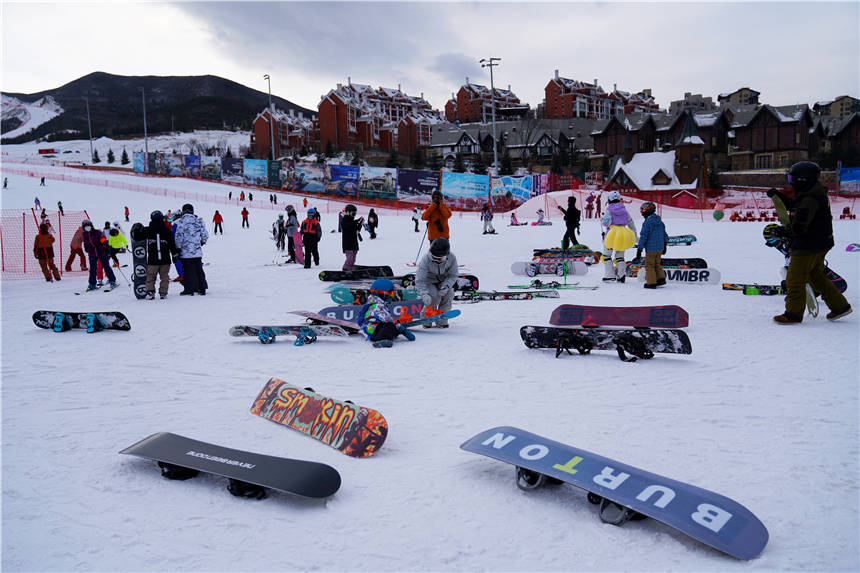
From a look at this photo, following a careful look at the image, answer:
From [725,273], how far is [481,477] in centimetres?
990

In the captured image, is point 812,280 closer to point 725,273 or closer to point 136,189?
point 725,273

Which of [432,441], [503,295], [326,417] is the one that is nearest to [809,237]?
[503,295]

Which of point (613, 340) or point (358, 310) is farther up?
point (358, 310)

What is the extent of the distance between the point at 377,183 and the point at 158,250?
33.5 metres

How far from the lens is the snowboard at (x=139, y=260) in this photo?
33.2ft

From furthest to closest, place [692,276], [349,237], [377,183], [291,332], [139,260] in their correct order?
1. [377,183]
2. [349,237]
3. [139,260]
4. [692,276]
5. [291,332]

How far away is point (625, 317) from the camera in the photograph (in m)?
6.16

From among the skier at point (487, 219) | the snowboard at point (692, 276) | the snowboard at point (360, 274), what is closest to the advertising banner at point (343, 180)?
the skier at point (487, 219)

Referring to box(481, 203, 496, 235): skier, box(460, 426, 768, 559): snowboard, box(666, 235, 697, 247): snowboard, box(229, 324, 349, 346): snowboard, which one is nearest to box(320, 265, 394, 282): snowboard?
box(229, 324, 349, 346): snowboard

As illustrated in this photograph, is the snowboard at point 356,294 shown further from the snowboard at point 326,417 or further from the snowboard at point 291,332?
the snowboard at point 326,417

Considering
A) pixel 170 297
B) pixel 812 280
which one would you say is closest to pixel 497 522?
pixel 812 280

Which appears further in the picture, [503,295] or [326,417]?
[503,295]

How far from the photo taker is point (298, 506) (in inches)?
109

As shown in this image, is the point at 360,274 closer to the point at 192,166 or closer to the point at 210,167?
the point at 210,167
